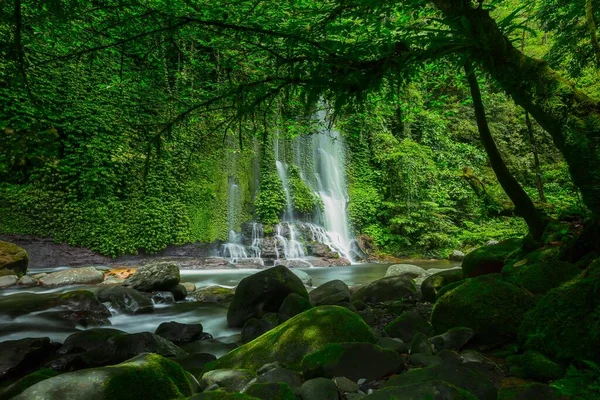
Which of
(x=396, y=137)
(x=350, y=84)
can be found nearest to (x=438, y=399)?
(x=350, y=84)

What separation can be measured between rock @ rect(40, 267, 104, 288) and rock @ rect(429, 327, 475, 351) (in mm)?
10400

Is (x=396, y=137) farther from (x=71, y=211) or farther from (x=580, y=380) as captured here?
(x=580, y=380)

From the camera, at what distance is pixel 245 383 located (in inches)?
124

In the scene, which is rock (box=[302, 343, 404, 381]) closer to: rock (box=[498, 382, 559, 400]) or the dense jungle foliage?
rock (box=[498, 382, 559, 400])

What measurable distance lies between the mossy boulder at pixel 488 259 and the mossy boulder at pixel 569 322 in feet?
10.5

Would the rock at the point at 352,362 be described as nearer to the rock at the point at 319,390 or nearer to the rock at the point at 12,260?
the rock at the point at 319,390

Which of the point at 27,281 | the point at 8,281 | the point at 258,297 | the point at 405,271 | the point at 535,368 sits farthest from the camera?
the point at 405,271

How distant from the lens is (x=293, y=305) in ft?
20.1

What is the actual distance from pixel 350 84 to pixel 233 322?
5226 mm

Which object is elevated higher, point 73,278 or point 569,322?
point 569,322

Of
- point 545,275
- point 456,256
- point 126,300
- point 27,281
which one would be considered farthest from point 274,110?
point 456,256

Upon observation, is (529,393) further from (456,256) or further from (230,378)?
(456,256)

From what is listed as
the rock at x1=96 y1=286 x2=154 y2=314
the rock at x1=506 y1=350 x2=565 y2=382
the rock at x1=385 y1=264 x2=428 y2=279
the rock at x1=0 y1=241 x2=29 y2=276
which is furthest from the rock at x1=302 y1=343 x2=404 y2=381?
the rock at x1=0 y1=241 x2=29 y2=276

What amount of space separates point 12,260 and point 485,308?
12.7m
